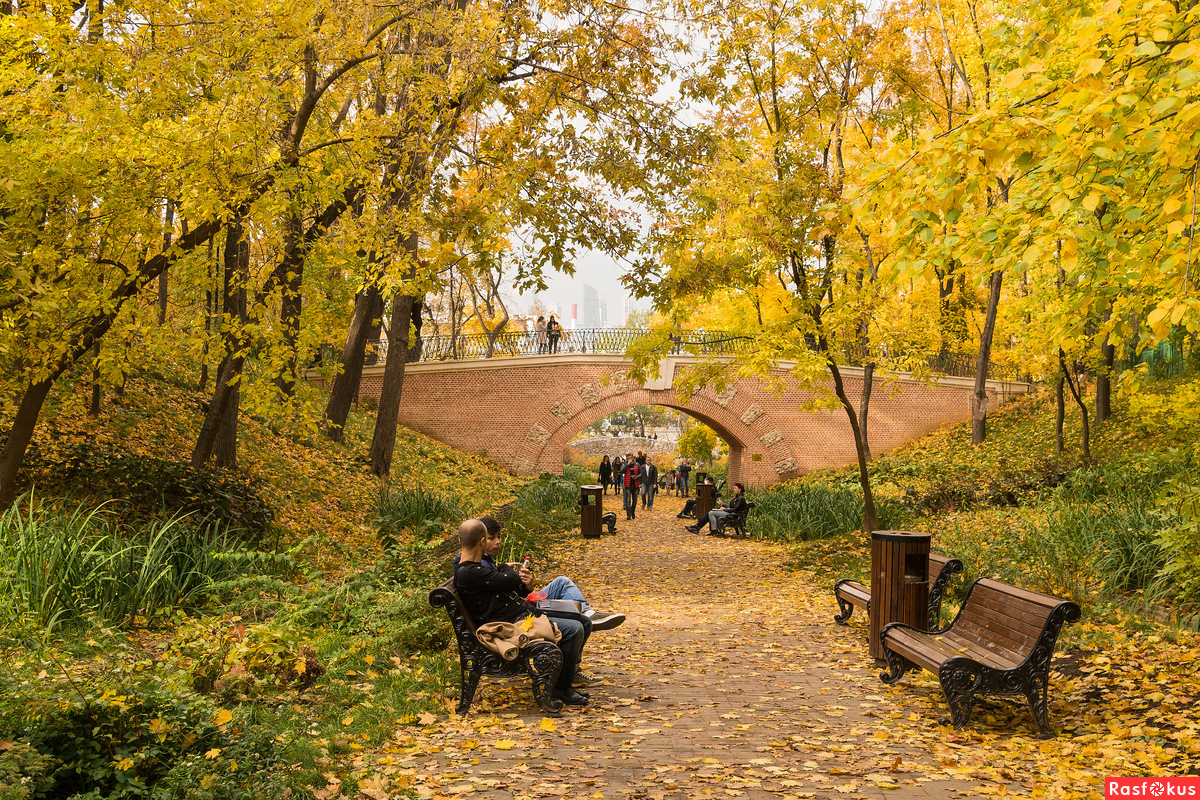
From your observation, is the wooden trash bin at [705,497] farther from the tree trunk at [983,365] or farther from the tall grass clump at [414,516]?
the tree trunk at [983,365]

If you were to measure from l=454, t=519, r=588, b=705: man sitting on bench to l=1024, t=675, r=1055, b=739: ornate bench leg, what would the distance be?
8.48 ft

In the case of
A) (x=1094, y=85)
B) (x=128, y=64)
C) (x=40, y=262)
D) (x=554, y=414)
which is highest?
(x=128, y=64)

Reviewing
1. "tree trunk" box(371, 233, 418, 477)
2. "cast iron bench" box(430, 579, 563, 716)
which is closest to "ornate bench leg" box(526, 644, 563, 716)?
"cast iron bench" box(430, 579, 563, 716)

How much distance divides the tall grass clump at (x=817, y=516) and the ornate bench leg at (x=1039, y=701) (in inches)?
321

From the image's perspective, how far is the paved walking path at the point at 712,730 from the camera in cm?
377

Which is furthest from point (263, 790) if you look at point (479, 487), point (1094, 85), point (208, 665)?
point (479, 487)

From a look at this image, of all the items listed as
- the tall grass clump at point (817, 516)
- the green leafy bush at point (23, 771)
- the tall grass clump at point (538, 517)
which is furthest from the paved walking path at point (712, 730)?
the tall grass clump at point (817, 516)

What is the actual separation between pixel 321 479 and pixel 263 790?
37.2ft

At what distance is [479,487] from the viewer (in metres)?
20.4

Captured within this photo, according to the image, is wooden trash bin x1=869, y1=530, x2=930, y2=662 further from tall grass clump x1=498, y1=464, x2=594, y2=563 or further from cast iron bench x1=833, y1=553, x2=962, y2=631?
tall grass clump x1=498, y1=464, x2=594, y2=563

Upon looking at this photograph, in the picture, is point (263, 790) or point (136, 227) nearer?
point (263, 790)

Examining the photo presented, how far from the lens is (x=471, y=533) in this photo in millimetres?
5180

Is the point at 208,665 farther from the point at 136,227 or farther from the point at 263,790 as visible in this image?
the point at 136,227

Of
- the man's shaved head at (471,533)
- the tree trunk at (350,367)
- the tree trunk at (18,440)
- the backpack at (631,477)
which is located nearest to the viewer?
the man's shaved head at (471,533)
